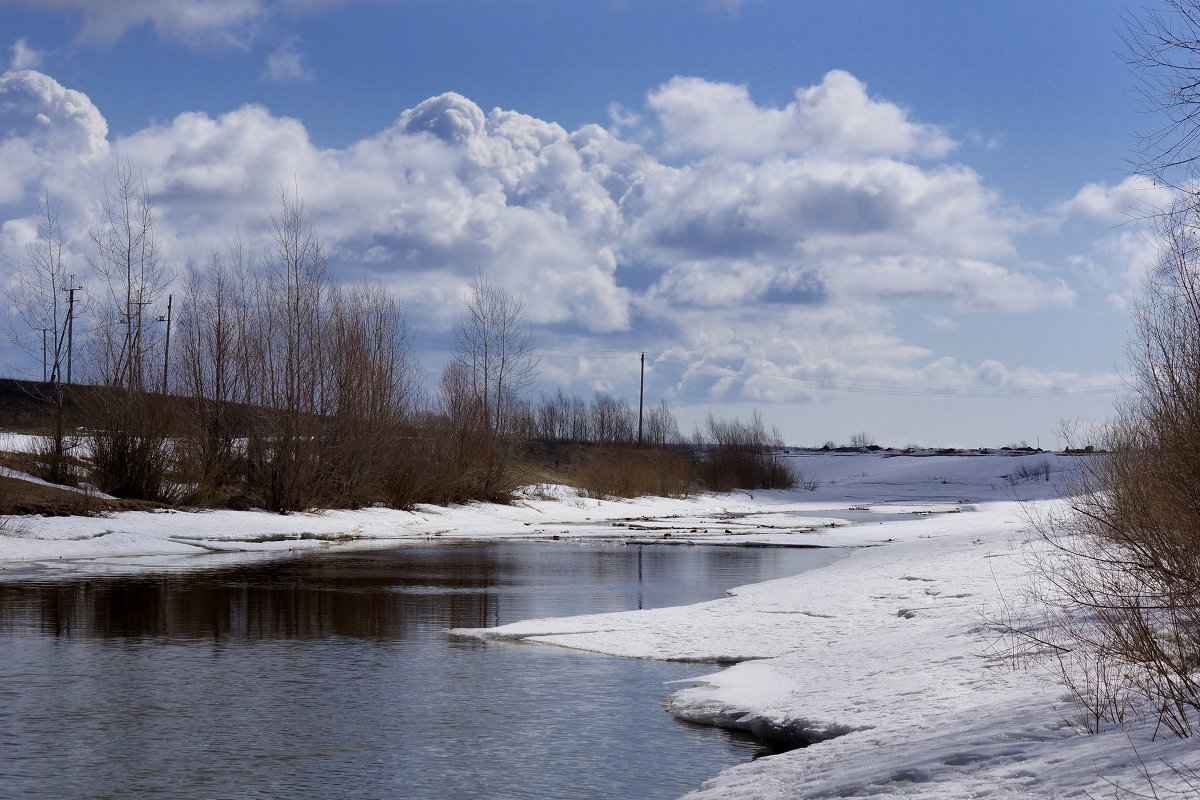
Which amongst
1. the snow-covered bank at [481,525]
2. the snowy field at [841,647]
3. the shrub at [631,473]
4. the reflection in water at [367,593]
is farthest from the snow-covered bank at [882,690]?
the shrub at [631,473]

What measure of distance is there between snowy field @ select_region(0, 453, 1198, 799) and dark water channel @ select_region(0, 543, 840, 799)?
2.24 feet

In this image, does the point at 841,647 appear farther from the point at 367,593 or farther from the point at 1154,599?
the point at 367,593

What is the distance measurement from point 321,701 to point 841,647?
4.90m

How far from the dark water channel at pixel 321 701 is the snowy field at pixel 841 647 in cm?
68

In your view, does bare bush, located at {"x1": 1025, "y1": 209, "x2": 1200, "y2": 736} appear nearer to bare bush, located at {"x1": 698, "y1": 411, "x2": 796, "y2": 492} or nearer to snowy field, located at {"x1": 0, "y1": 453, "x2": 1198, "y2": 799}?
snowy field, located at {"x1": 0, "y1": 453, "x2": 1198, "y2": 799}

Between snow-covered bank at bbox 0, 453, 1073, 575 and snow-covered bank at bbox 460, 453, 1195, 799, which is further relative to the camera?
snow-covered bank at bbox 0, 453, 1073, 575

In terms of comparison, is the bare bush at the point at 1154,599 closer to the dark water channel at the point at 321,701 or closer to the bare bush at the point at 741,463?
the dark water channel at the point at 321,701

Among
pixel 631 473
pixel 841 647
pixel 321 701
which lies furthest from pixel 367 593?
pixel 631 473

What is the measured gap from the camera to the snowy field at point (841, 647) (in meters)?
5.59

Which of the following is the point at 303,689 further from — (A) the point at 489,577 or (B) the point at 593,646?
(A) the point at 489,577

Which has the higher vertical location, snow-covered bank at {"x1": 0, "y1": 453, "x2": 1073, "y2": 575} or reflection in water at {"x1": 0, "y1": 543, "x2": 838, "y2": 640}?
snow-covered bank at {"x1": 0, "y1": 453, "x2": 1073, "y2": 575}

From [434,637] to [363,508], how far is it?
21.9 metres

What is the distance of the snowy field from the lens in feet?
18.3

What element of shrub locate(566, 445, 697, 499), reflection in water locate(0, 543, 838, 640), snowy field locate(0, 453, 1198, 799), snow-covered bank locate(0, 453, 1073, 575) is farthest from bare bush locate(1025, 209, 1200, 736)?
shrub locate(566, 445, 697, 499)
